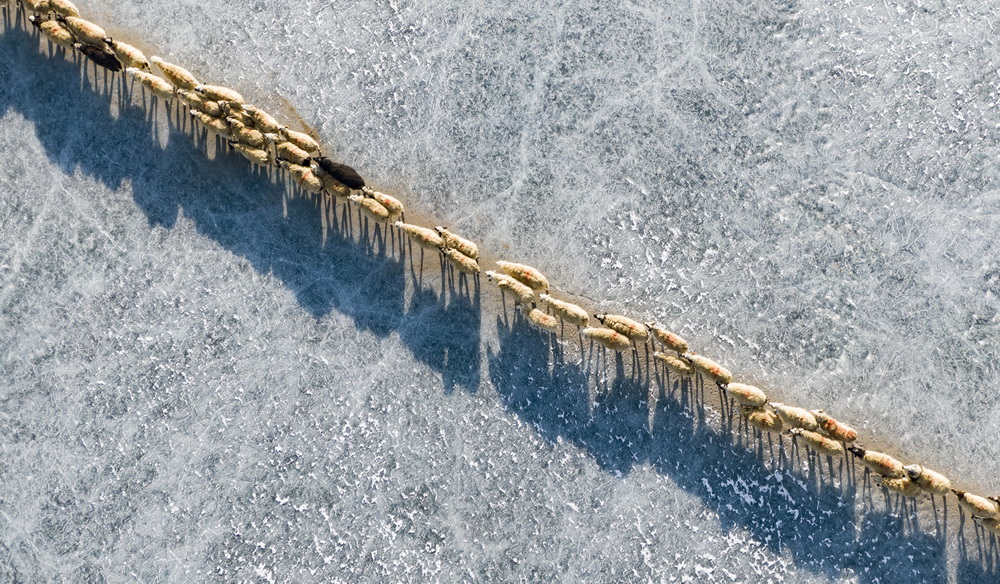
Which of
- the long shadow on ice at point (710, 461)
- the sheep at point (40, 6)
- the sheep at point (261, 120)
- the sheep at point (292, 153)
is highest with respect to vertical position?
the sheep at point (40, 6)

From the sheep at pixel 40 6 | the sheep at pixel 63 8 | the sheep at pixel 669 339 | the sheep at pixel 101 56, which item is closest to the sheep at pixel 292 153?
the sheep at pixel 101 56

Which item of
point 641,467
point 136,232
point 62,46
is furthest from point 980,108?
point 62,46

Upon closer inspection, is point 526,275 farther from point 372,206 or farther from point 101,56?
point 101,56

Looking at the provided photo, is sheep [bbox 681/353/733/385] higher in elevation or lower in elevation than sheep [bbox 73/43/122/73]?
lower

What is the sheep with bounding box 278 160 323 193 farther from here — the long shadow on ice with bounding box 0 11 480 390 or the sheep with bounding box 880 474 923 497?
the sheep with bounding box 880 474 923 497

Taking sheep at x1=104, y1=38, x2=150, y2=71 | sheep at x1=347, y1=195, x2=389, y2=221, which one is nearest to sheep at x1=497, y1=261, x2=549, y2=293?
sheep at x1=347, y1=195, x2=389, y2=221

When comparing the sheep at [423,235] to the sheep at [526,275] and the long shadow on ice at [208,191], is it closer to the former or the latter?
the long shadow on ice at [208,191]

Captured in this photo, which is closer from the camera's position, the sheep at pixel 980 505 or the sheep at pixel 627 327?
the sheep at pixel 980 505
